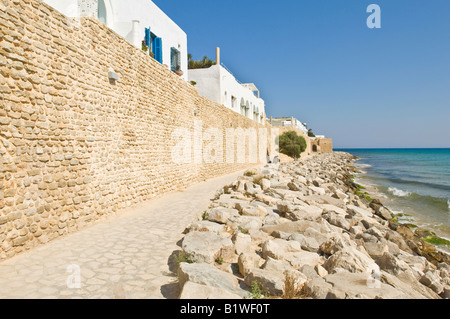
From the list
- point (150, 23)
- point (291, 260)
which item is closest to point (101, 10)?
point (150, 23)

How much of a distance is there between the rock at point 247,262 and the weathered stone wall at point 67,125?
3.39 m

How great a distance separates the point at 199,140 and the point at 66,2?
24.2 ft

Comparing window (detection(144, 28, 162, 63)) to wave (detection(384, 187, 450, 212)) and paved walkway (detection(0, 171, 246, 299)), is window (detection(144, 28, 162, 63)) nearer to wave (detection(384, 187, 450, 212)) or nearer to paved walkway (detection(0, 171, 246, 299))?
paved walkway (detection(0, 171, 246, 299))

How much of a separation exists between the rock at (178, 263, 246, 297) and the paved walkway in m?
0.28

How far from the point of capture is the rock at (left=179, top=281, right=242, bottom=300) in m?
2.77

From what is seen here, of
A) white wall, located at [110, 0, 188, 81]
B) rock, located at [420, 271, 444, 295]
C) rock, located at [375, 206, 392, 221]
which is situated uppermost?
white wall, located at [110, 0, 188, 81]

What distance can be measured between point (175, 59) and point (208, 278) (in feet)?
44.9

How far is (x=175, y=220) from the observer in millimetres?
6629

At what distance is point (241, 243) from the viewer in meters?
4.49

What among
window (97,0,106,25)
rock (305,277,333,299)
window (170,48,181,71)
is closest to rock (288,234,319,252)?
rock (305,277,333,299)

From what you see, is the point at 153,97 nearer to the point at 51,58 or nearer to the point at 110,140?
the point at 110,140

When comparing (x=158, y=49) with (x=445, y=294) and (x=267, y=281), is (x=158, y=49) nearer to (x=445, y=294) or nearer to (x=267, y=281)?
(x=267, y=281)
